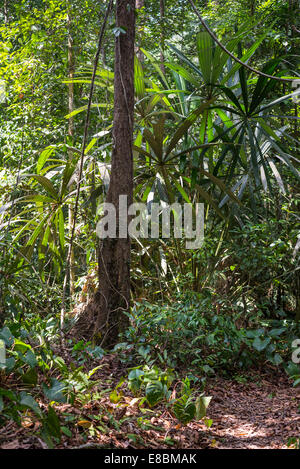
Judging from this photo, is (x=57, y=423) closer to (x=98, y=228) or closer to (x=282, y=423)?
(x=282, y=423)

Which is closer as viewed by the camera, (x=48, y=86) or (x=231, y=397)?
(x=231, y=397)

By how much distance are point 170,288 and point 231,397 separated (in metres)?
1.70

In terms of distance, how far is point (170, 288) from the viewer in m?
5.15

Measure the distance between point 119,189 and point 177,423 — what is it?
194 cm

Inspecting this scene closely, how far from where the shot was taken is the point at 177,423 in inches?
111

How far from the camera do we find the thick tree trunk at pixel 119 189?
3979 millimetres

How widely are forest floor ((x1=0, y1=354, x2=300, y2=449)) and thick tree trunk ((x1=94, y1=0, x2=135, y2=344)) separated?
379mm

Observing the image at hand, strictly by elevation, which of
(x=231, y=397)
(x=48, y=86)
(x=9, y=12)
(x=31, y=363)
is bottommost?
(x=231, y=397)

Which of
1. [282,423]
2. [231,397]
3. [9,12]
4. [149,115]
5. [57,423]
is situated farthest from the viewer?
[9,12]

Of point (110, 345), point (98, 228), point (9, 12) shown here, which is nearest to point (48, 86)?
point (98, 228)

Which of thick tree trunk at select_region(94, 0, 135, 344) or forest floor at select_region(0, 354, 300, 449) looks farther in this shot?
thick tree trunk at select_region(94, 0, 135, 344)

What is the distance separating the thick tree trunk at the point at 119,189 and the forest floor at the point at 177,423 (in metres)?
0.38

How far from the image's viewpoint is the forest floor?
226 cm

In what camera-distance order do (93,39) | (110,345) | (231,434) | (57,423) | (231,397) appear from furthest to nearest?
(93,39) → (110,345) → (231,397) → (231,434) → (57,423)
